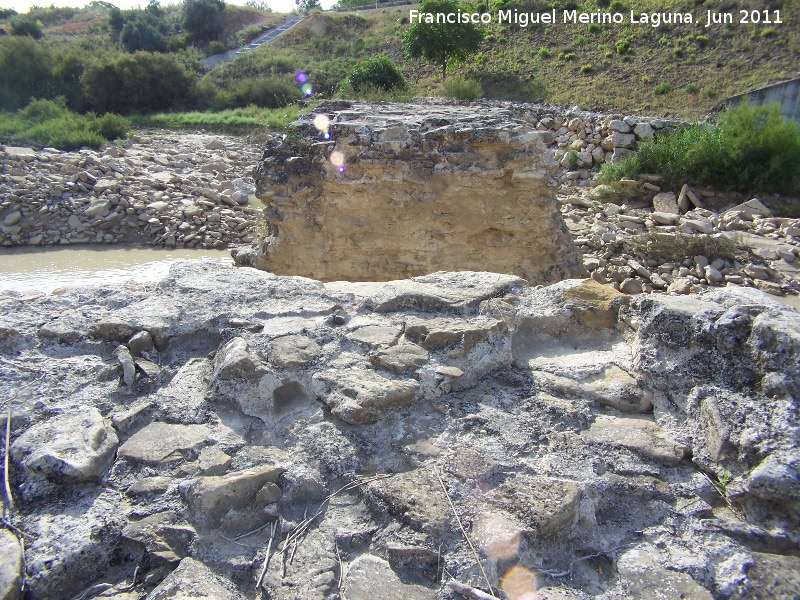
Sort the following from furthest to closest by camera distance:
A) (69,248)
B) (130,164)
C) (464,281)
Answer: (130,164) < (69,248) < (464,281)

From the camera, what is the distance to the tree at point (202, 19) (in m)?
36.1

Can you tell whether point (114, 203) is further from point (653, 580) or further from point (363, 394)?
point (653, 580)

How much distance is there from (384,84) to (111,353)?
19.3 m

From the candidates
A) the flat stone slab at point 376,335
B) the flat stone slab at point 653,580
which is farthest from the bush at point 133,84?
the flat stone slab at point 653,580

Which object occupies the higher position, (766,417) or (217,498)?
(766,417)

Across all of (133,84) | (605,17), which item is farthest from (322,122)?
(605,17)

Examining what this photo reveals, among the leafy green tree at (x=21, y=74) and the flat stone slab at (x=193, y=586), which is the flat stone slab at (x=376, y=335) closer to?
the flat stone slab at (x=193, y=586)

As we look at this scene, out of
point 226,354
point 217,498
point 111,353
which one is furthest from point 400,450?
point 111,353

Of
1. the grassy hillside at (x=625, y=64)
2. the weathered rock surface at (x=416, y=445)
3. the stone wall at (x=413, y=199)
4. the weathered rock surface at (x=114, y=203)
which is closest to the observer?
the weathered rock surface at (x=416, y=445)

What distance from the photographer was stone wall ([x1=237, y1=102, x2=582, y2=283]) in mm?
5414

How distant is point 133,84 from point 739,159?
22.1m

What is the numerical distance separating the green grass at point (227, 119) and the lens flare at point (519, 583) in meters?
19.4

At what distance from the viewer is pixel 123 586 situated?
1436 mm

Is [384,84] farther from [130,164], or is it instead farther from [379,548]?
[379,548]
